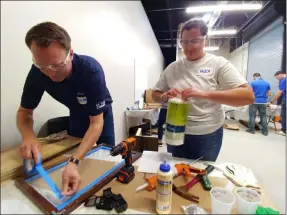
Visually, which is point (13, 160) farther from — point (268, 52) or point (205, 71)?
point (268, 52)

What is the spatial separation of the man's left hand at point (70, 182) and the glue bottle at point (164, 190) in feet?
0.98

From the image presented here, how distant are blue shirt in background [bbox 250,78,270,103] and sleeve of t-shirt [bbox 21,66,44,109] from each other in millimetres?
3760

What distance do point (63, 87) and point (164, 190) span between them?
2.02 feet

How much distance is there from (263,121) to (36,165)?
13.6 feet

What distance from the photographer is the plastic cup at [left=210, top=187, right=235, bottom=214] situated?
509 mm

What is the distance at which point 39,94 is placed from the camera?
73 cm

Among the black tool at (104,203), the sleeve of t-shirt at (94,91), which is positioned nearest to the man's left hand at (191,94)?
the sleeve of t-shirt at (94,91)

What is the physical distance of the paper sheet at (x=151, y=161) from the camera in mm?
801

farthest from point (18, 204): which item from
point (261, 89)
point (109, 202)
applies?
point (261, 89)

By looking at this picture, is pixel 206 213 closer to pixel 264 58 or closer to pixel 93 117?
pixel 93 117

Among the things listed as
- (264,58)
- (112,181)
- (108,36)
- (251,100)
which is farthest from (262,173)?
(264,58)

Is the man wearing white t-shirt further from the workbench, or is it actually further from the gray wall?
the gray wall

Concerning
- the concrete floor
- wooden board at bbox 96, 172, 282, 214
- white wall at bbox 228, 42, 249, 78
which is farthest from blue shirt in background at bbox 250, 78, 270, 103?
wooden board at bbox 96, 172, 282, 214

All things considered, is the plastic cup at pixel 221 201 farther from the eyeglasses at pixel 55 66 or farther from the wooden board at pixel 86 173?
the eyeglasses at pixel 55 66
